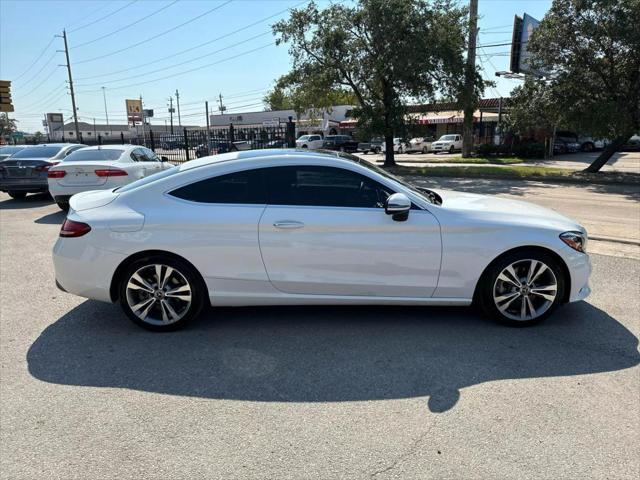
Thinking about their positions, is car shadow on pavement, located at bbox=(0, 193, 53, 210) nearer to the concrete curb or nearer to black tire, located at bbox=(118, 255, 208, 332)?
black tire, located at bbox=(118, 255, 208, 332)

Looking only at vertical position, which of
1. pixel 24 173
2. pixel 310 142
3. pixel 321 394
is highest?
pixel 24 173

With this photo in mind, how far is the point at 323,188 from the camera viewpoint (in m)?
4.31

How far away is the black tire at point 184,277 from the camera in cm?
424

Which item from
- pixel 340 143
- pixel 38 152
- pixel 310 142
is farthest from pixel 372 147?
pixel 38 152

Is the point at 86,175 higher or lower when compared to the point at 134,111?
lower

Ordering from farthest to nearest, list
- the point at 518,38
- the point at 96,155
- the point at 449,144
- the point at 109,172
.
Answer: the point at 449,144 < the point at 518,38 < the point at 96,155 < the point at 109,172

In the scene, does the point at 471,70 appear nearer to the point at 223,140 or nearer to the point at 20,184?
the point at 223,140

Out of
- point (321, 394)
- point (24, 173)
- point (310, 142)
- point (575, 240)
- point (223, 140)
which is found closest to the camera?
point (321, 394)

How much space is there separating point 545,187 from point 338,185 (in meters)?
14.1

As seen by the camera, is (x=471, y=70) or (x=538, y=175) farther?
(x=471, y=70)

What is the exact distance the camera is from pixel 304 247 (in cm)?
418

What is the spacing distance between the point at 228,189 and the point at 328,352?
1.64 meters

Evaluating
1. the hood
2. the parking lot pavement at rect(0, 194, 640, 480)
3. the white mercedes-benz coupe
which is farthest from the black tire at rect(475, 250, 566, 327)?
the hood

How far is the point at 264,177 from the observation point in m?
4.32
